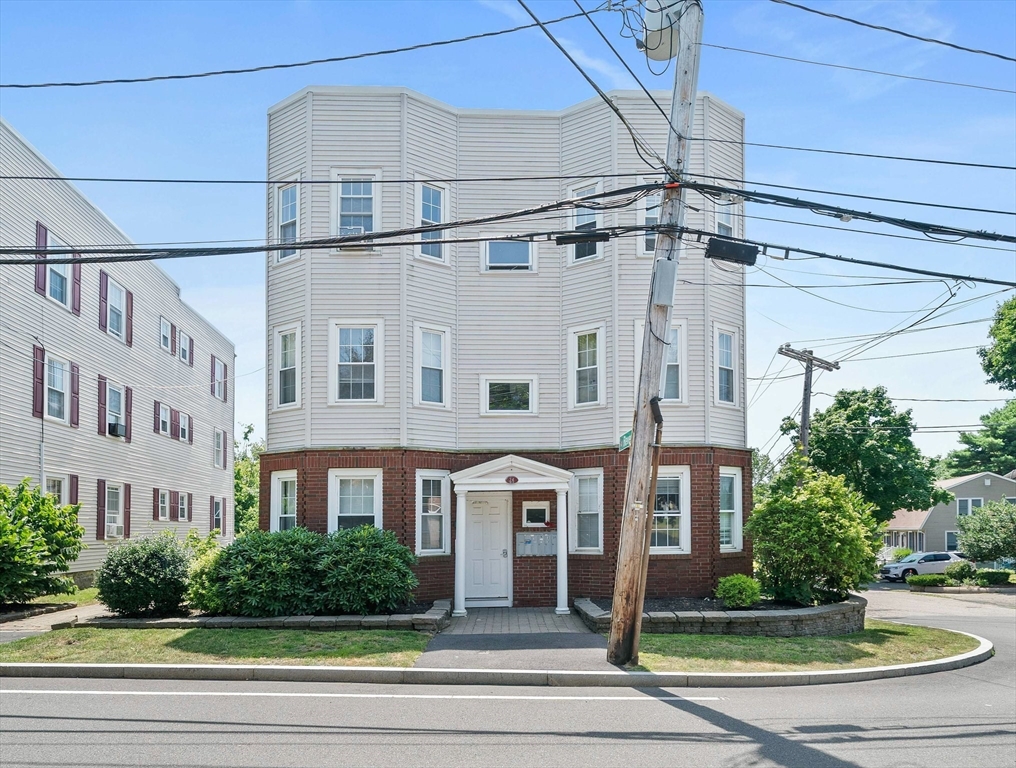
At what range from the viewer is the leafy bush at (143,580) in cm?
1659

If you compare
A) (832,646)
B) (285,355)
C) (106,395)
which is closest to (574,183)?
(285,355)

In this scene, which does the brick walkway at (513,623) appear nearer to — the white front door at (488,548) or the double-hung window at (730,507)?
the white front door at (488,548)

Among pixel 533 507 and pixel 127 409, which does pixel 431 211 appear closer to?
pixel 533 507

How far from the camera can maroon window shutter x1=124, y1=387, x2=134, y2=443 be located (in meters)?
31.1

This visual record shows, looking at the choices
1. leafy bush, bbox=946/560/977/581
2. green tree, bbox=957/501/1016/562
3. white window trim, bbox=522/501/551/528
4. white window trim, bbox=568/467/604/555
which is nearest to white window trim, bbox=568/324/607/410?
white window trim, bbox=568/467/604/555

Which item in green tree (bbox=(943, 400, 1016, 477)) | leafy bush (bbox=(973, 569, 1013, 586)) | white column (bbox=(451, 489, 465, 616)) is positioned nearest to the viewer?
white column (bbox=(451, 489, 465, 616))

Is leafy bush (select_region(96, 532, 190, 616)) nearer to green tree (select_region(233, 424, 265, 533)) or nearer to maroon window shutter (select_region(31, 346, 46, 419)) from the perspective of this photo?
maroon window shutter (select_region(31, 346, 46, 419))

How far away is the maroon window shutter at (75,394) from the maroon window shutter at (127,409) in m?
3.62

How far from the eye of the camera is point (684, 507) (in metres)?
19.4

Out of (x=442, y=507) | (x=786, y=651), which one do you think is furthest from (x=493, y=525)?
(x=786, y=651)

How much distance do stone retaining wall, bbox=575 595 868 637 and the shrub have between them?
11.3 feet

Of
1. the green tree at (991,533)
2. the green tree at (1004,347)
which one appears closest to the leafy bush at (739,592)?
the green tree at (991,533)

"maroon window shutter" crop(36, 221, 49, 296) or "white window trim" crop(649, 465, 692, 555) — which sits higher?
"maroon window shutter" crop(36, 221, 49, 296)

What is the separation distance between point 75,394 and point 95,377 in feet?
5.34
